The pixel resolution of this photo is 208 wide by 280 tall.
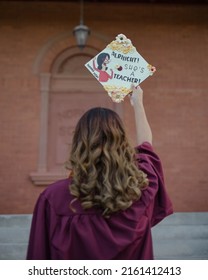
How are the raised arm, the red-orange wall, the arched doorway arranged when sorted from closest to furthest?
the raised arm
the red-orange wall
the arched doorway

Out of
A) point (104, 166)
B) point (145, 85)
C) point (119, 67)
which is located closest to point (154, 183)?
point (104, 166)

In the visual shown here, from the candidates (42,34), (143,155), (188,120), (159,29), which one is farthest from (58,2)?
(143,155)

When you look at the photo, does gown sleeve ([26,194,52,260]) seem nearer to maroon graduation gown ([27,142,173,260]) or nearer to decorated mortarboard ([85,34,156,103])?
maroon graduation gown ([27,142,173,260])

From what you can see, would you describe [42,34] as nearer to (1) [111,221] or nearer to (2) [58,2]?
(2) [58,2]

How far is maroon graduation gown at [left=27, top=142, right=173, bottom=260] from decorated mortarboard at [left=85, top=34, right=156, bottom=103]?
0.82m

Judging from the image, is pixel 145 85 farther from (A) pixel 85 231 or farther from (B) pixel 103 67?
(A) pixel 85 231

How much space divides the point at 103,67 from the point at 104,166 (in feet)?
3.07

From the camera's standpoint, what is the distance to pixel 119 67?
218 centimetres

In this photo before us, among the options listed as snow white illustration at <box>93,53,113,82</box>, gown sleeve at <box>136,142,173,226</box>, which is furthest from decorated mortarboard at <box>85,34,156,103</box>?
gown sleeve at <box>136,142,173,226</box>

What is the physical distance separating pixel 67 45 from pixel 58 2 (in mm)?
1031

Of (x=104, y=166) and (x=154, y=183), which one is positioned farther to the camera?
(x=154, y=183)

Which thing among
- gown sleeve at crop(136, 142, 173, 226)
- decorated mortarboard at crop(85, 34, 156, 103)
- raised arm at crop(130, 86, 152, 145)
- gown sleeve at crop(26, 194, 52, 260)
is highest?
decorated mortarboard at crop(85, 34, 156, 103)

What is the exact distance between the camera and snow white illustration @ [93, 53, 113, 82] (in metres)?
2.18

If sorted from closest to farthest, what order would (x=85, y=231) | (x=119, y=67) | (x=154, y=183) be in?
(x=85, y=231) → (x=154, y=183) → (x=119, y=67)
